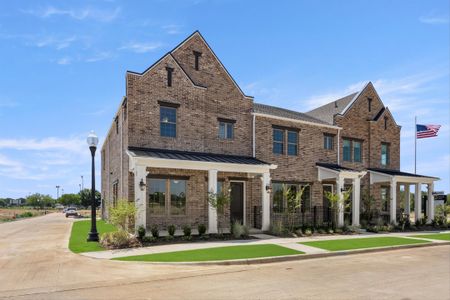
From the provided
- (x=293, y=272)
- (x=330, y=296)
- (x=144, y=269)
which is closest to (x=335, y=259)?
(x=293, y=272)

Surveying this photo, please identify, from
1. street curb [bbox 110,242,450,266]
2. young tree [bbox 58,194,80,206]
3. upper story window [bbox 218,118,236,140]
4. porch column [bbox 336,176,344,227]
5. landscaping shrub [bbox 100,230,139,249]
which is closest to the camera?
street curb [bbox 110,242,450,266]

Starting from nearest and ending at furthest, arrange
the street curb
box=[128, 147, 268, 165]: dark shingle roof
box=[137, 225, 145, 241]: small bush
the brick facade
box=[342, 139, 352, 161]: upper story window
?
the street curb
box=[137, 225, 145, 241]: small bush
box=[128, 147, 268, 165]: dark shingle roof
the brick facade
box=[342, 139, 352, 161]: upper story window

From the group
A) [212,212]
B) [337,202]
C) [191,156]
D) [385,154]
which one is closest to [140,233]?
[212,212]

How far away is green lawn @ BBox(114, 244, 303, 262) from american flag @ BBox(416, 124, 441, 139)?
70.0 feet

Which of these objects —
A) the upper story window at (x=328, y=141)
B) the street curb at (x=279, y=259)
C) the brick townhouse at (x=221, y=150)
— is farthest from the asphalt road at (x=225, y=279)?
the upper story window at (x=328, y=141)

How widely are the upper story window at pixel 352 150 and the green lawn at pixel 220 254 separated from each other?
42.5ft

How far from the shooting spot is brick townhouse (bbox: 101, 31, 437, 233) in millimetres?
17000

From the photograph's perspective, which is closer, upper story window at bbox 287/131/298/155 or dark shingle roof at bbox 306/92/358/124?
upper story window at bbox 287/131/298/155

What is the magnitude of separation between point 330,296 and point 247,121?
46.6 feet

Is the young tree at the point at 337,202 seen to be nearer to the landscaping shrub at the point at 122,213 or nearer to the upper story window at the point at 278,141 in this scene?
the upper story window at the point at 278,141

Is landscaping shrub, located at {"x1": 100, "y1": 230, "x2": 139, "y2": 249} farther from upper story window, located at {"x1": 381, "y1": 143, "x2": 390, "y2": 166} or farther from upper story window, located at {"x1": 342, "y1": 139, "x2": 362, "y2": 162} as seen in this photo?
upper story window, located at {"x1": 381, "y1": 143, "x2": 390, "y2": 166}

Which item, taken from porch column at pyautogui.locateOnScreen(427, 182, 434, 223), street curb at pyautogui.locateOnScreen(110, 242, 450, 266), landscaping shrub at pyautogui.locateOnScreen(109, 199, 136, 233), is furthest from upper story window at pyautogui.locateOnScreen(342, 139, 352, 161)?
landscaping shrub at pyautogui.locateOnScreen(109, 199, 136, 233)

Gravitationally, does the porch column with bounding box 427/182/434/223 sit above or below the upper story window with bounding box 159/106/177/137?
below

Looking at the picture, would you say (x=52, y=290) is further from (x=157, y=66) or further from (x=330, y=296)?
(x=157, y=66)
